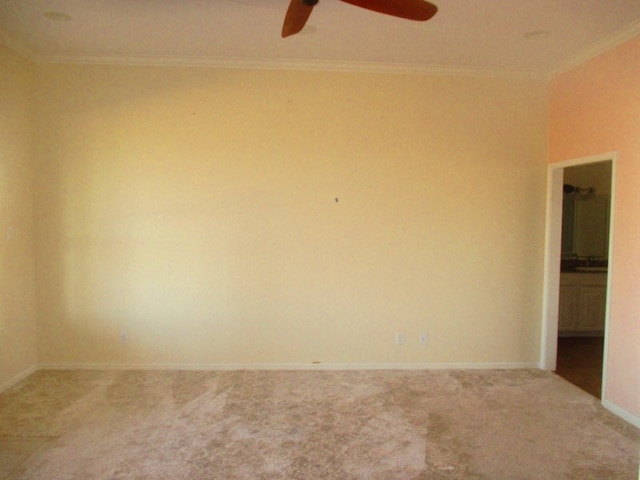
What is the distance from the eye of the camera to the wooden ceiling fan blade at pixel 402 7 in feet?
6.14

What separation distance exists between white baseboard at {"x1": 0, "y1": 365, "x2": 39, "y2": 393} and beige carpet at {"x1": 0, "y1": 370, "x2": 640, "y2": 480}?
0.08 meters

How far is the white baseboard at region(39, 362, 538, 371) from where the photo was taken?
3.52 metres

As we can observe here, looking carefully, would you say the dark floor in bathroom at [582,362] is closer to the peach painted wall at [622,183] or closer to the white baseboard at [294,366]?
the white baseboard at [294,366]

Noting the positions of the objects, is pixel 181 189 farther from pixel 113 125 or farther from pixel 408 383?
pixel 408 383

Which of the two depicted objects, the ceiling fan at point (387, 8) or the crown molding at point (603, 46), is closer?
the ceiling fan at point (387, 8)

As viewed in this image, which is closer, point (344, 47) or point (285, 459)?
point (285, 459)

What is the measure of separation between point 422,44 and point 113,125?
2813 mm

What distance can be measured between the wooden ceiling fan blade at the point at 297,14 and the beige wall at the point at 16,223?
2525 mm

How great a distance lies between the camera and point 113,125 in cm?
340

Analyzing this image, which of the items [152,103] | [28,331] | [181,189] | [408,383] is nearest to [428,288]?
[408,383]

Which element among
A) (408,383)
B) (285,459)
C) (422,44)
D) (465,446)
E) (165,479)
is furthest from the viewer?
(408,383)

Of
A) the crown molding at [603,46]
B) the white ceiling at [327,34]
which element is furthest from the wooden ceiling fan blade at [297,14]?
the crown molding at [603,46]

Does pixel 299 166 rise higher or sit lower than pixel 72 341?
higher

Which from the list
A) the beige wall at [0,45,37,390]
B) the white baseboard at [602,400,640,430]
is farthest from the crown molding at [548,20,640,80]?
the beige wall at [0,45,37,390]
